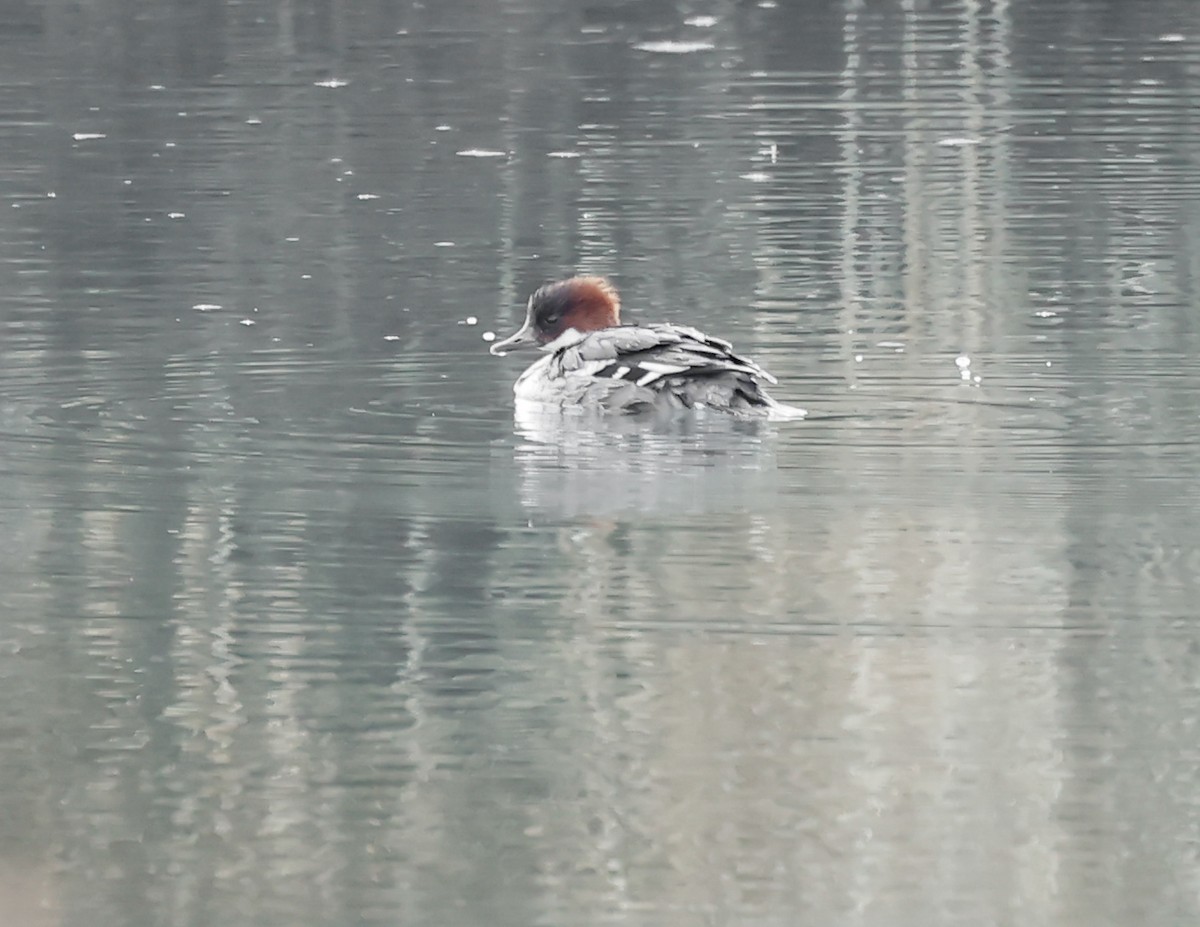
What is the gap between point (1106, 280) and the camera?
13.5 m

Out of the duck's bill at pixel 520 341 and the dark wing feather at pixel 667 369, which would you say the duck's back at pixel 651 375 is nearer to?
the dark wing feather at pixel 667 369

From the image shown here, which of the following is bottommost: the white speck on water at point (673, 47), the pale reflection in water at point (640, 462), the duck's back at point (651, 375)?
the white speck on water at point (673, 47)

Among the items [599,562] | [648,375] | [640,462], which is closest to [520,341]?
[648,375]

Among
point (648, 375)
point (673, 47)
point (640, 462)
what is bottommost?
point (673, 47)

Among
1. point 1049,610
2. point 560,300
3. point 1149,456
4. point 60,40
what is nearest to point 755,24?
point 60,40

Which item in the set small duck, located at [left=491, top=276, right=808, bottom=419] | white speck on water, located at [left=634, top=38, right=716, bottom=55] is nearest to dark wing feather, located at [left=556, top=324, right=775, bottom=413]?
small duck, located at [left=491, top=276, right=808, bottom=419]

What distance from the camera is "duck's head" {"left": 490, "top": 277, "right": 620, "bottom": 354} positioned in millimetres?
11688

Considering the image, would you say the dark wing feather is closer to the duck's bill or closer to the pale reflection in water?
the pale reflection in water

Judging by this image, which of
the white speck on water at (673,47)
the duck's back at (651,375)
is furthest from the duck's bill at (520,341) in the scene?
the white speck on water at (673,47)

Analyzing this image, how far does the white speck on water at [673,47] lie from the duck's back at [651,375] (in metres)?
18.1

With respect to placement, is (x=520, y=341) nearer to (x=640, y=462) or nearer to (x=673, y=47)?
(x=640, y=462)

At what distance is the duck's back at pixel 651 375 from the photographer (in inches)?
401

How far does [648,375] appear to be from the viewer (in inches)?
408

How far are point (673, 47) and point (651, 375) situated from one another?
19272 mm
